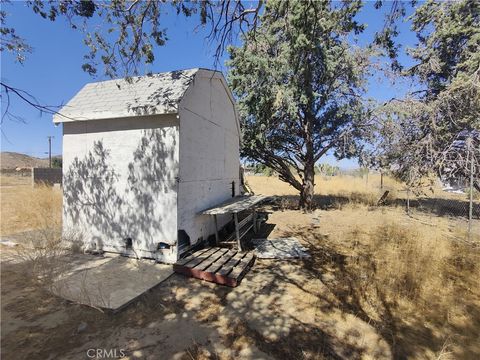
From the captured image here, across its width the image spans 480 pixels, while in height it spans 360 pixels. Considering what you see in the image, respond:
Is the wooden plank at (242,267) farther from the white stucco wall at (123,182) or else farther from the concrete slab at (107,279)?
the white stucco wall at (123,182)

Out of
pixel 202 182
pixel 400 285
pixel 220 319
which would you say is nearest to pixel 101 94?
pixel 202 182

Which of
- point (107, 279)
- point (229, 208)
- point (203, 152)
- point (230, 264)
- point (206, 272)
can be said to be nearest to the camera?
point (107, 279)

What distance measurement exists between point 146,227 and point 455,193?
26259 millimetres

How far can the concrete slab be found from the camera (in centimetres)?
377

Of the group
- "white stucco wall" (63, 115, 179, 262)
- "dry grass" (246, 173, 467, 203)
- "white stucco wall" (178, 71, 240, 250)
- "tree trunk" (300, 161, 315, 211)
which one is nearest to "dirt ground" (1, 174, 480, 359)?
"white stucco wall" (63, 115, 179, 262)

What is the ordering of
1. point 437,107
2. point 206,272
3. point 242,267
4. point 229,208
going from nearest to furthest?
1. point 206,272
2. point 242,267
3. point 229,208
4. point 437,107

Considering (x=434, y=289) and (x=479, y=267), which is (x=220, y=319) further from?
(x=479, y=267)

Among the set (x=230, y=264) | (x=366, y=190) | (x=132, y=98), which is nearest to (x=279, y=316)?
(x=230, y=264)

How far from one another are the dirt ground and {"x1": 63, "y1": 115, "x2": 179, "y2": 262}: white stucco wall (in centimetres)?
134

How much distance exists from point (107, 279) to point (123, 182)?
2.18m

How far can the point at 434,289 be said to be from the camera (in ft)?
14.5

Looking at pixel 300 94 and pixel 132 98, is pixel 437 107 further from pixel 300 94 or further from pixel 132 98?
pixel 132 98

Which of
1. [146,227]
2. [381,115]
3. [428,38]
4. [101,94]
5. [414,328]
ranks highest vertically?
[428,38]

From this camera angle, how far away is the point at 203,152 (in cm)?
672
